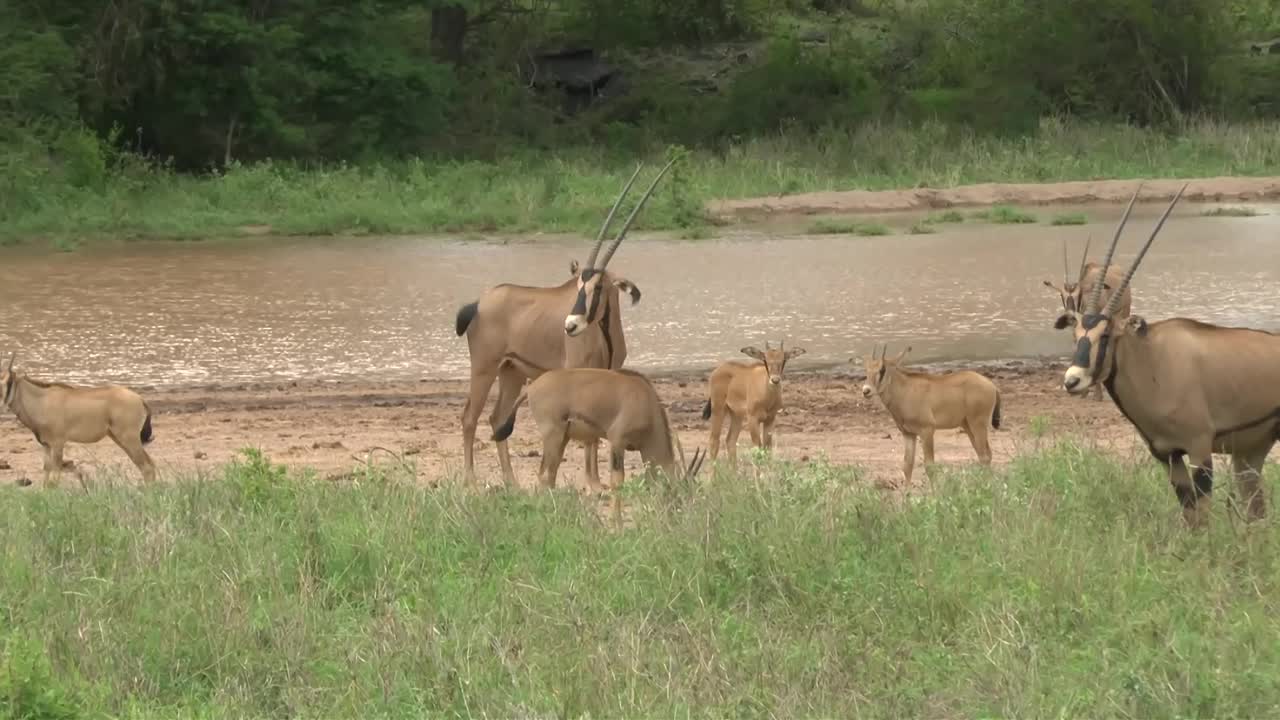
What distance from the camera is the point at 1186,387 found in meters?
9.41

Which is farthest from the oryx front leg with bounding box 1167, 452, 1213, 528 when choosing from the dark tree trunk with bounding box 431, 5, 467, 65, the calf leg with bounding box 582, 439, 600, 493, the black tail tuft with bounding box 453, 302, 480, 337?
the dark tree trunk with bounding box 431, 5, 467, 65

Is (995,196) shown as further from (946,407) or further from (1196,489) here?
(1196,489)

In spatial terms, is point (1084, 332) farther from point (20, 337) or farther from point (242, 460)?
point (20, 337)

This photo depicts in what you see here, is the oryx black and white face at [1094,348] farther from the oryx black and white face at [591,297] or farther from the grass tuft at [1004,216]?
the grass tuft at [1004,216]

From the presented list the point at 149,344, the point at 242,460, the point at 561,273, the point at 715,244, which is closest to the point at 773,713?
the point at 242,460

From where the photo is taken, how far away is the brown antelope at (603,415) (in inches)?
443

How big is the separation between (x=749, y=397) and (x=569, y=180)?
64.9 feet

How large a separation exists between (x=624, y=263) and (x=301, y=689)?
674 inches

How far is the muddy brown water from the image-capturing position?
18797mm

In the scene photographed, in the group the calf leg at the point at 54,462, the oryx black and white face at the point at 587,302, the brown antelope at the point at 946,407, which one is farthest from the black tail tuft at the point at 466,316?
the brown antelope at the point at 946,407

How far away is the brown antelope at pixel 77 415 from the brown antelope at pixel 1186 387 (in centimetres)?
628

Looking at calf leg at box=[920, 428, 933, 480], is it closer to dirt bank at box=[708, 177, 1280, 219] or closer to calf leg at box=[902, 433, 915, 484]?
calf leg at box=[902, 433, 915, 484]

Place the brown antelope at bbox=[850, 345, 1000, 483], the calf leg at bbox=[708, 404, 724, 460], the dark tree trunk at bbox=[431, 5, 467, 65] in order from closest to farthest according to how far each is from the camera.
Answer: the brown antelope at bbox=[850, 345, 1000, 483], the calf leg at bbox=[708, 404, 724, 460], the dark tree trunk at bbox=[431, 5, 467, 65]

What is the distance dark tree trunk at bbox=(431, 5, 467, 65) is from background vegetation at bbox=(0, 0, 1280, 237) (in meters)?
0.05
